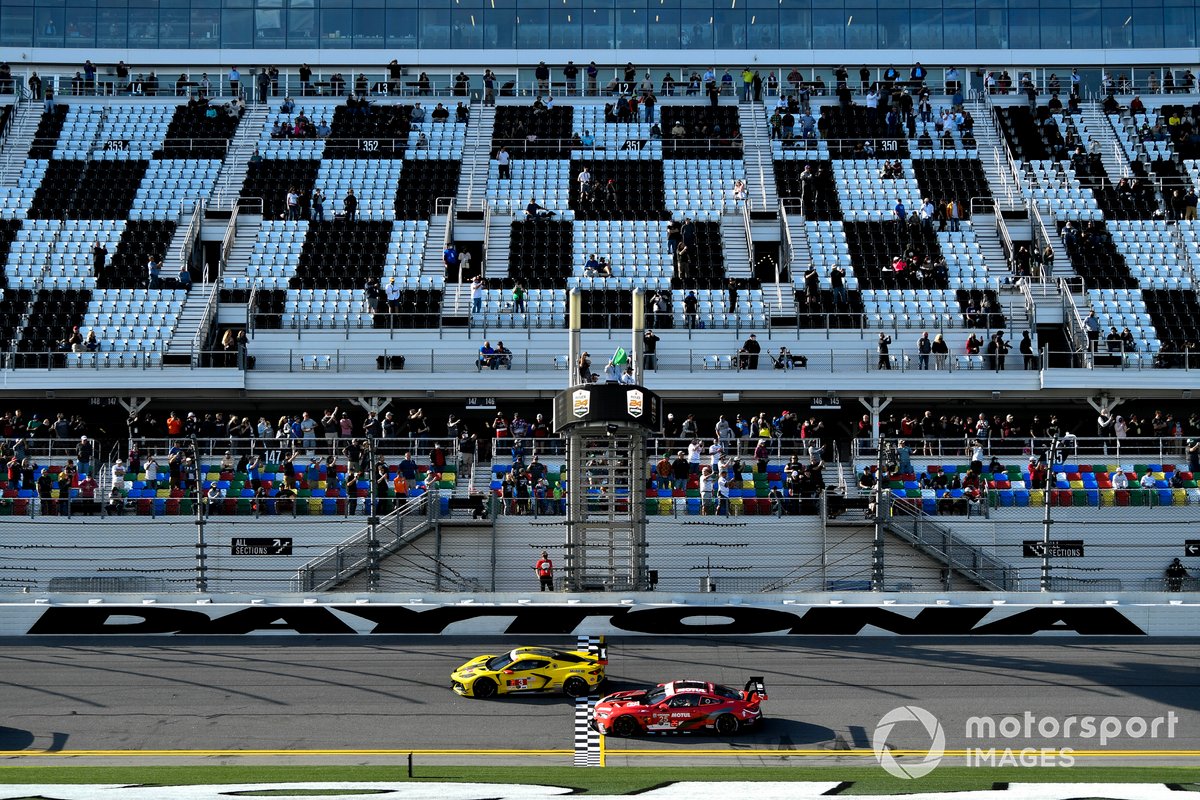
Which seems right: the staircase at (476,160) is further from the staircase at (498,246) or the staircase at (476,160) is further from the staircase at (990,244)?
the staircase at (990,244)

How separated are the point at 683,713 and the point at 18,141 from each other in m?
37.3

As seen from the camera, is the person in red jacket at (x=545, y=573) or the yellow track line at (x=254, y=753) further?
the person in red jacket at (x=545, y=573)

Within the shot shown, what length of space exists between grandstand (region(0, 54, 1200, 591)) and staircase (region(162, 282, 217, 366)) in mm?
131

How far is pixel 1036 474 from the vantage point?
3141 cm

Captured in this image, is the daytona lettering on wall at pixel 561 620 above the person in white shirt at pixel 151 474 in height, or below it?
below

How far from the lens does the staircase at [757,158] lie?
43625 mm

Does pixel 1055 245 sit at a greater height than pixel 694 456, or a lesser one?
greater

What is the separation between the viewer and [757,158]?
152ft

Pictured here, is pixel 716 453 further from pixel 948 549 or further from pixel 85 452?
pixel 85 452

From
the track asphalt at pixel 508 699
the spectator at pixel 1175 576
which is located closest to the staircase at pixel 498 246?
the track asphalt at pixel 508 699

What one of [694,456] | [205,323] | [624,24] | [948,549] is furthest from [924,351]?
[624,24]

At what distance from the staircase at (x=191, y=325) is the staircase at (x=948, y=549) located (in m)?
18.3

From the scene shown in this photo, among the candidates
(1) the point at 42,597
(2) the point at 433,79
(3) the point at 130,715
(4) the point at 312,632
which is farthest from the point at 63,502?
(2) the point at 433,79

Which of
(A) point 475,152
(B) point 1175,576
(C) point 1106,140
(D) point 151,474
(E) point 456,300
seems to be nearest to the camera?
(B) point 1175,576
